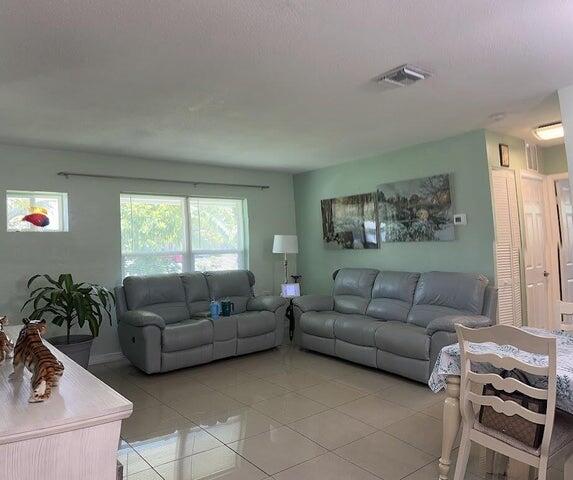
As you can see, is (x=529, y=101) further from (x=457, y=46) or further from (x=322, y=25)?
(x=322, y=25)

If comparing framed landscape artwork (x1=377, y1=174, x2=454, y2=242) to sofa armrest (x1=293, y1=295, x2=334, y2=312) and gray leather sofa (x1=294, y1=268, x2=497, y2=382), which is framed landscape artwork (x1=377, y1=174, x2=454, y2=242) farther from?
sofa armrest (x1=293, y1=295, x2=334, y2=312)

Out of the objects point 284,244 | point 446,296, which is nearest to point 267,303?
point 284,244

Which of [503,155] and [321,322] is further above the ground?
[503,155]

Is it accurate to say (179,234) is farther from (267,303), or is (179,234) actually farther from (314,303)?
(314,303)

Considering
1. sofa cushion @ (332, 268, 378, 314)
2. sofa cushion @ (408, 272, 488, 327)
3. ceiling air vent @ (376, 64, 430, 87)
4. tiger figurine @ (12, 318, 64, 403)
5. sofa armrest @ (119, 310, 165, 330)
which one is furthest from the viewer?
sofa cushion @ (332, 268, 378, 314)

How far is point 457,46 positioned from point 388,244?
2996 mm

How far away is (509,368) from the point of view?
175cm

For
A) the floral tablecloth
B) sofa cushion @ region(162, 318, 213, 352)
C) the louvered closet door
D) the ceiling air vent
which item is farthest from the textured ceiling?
sofa cushion @ region(162, 318, 213, 352)

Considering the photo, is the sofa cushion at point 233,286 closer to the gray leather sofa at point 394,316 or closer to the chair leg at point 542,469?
the gray leather sofa at point 394,316

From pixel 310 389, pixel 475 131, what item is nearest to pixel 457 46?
pixel 475 131

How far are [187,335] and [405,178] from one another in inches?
119

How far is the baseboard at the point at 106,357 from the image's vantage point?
4562 millimetres

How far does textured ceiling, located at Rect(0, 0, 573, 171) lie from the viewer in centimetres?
195

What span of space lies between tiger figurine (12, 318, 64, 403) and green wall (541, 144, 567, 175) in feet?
18.1
